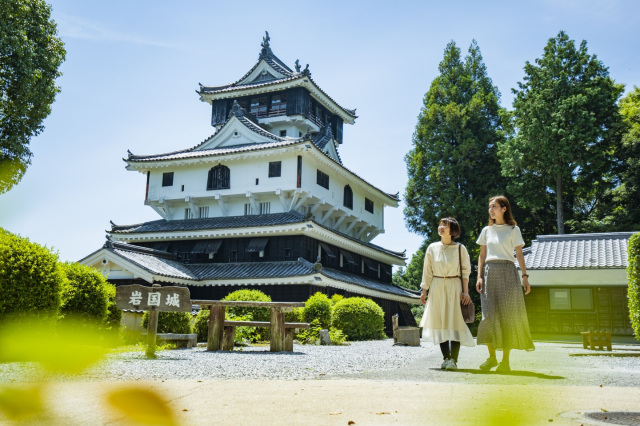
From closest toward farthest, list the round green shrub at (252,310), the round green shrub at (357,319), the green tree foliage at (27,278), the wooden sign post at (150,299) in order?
the green tree foliage at (27,278) → the wooden sign post at (150,299) → the round green shrub at (252,310) → the round green shrub at (357,319)

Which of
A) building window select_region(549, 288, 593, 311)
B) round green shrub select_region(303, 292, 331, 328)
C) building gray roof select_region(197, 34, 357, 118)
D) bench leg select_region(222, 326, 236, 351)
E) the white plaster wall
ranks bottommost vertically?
bench leg select_region(222, 326, 236, 351)

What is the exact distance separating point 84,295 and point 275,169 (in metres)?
19.4

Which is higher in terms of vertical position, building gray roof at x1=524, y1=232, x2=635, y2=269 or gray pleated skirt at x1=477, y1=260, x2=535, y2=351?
building gray roof at x1=524, y1=232, x2=635, y2=269

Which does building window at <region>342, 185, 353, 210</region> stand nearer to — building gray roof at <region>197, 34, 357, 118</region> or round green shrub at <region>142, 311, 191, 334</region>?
building gray roof at <region>197, 34, 357, 118</region>

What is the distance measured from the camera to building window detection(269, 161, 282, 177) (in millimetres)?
30719

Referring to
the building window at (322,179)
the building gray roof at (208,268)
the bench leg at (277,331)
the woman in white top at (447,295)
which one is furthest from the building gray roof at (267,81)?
the woman in white top at (447,295)

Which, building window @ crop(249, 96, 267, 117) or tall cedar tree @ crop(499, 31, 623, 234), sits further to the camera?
building window @ crop(249, 96, 267, 117)

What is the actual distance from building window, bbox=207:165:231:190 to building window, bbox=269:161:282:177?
280 centimetres

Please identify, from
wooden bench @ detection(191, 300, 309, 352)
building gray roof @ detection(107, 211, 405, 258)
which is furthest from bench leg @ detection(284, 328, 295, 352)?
building gray roof @ detection(107, 211, 405, 258)

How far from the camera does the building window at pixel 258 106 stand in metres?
37.7

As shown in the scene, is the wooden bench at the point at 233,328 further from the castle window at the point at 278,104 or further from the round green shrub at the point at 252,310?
the castle window at the point at 278,104

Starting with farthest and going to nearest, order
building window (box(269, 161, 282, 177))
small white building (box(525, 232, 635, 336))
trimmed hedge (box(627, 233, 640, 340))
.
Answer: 1. building window (box(269, 161, 282, 177))
2. small white building (box(525, 232, 635, 336))
3. trimmed hedge (box(627, 233, 640, 340))

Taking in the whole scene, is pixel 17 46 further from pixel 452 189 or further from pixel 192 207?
pixel 452 189

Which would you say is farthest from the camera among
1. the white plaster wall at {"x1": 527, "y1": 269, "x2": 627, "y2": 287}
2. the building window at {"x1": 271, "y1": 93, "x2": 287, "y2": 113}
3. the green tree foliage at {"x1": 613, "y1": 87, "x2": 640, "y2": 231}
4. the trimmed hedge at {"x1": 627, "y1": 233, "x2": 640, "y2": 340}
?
the building window at {"x1": 271, "y1": 93, "x2": 287, "y2": 113}
